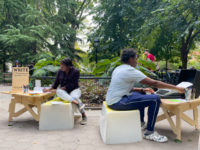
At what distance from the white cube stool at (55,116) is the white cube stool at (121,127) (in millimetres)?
1068

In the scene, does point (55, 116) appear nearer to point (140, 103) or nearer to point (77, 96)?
point (77, 96)

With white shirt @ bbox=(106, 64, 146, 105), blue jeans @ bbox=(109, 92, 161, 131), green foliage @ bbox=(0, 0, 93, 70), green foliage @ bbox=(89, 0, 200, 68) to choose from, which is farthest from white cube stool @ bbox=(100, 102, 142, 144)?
green foliage @ bbox=(0, 0, 93, 70)

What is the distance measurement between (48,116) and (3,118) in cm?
172

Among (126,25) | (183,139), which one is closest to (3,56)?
(126,25)

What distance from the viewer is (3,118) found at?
5160mm

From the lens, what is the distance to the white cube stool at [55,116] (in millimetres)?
4164

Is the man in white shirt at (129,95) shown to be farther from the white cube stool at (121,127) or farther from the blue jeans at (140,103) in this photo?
the white cube stool at (121,127)

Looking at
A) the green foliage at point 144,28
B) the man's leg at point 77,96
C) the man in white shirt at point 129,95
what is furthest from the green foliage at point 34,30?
the man in white shirt at point 129,95

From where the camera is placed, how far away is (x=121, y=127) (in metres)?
3.43

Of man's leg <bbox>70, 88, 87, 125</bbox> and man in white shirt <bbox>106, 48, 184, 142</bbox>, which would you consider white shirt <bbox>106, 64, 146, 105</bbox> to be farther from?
man's leg <bbox>70, 88, 87, 125</bbox>

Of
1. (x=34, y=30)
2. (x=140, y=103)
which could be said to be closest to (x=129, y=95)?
(x=140, y=103)

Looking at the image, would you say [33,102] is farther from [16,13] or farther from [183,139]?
[16,13]

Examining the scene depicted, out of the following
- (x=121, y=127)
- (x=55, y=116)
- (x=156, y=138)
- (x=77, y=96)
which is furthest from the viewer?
(x=77, y=96)

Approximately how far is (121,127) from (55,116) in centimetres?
149
